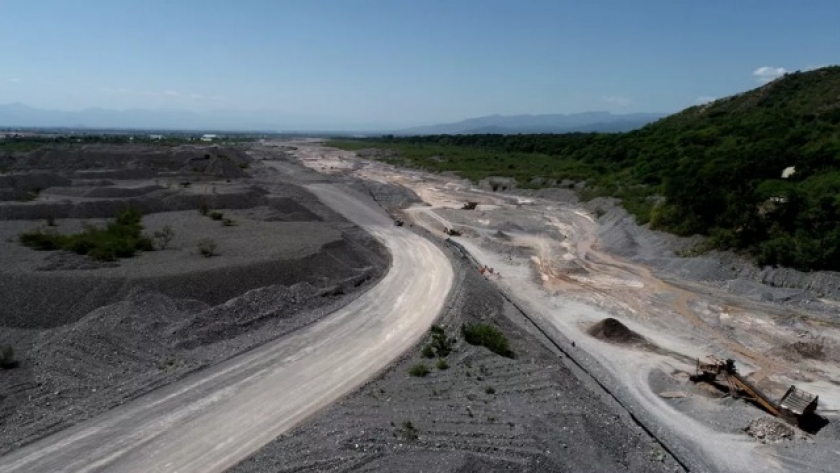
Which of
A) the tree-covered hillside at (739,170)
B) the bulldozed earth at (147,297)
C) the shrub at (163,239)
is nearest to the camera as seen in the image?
the bulldozed earth at (147,297)

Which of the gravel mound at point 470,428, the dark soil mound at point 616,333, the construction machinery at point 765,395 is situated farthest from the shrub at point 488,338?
the construction machinery at point 765,395

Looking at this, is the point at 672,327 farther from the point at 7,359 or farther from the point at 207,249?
the point at 7,359

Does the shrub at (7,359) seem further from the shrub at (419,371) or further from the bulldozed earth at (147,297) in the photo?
the shrub at (419,371)

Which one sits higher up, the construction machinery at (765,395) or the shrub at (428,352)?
the shrub at (428,352)

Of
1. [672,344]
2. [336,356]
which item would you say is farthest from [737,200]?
[336,356]

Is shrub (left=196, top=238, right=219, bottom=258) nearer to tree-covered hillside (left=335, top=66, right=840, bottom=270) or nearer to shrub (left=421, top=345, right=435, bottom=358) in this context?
shrub (left=421, top=345, right=435, bottom=358)
